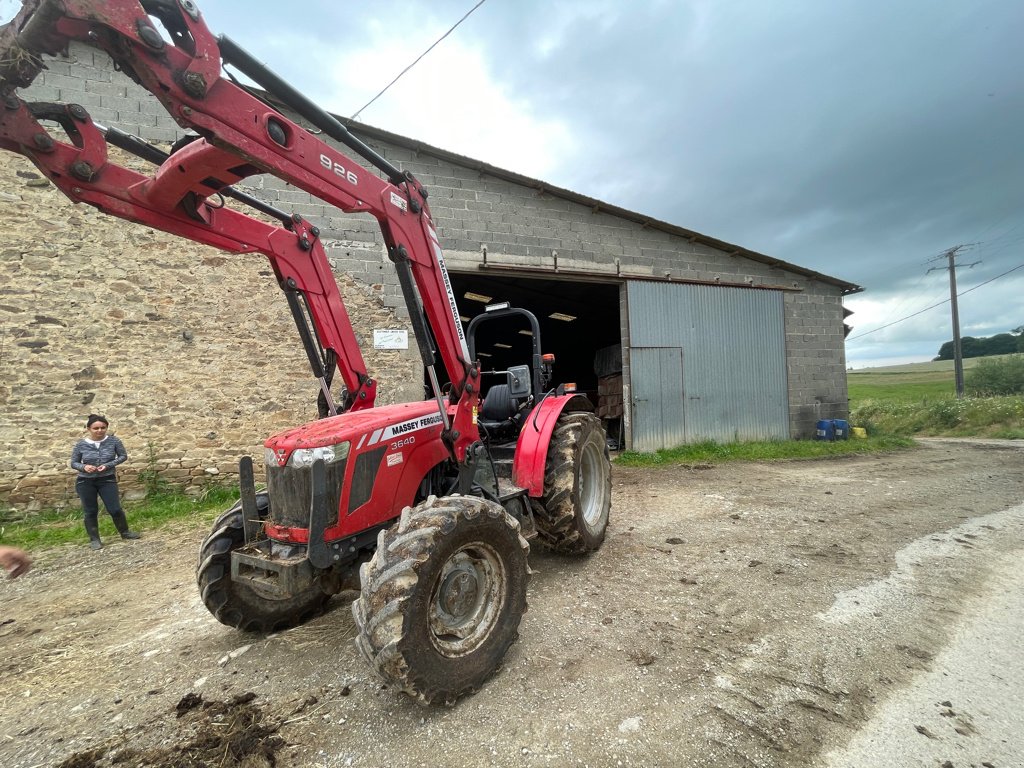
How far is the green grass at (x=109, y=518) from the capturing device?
5.80 metres

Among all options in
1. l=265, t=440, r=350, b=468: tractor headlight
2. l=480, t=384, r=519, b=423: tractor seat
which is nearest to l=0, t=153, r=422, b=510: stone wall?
l=480, t=384, r=519, b=423: tractor seat

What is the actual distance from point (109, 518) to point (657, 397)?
8.93 meters

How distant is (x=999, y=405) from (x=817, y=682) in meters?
18.3

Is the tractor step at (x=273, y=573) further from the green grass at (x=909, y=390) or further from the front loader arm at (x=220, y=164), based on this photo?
the green grass at (x=909, y=390)

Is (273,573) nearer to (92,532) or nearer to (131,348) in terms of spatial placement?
(92,532)

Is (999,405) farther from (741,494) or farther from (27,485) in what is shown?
(27,485)

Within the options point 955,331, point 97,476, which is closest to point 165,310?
point 97,476

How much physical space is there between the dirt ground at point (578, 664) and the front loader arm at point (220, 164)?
54.0 inches

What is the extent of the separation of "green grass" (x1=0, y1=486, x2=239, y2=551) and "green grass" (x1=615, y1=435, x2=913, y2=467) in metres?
6.58

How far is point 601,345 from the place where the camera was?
16.9 metres

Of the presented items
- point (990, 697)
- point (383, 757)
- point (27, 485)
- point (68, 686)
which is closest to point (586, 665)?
point (383, 757)

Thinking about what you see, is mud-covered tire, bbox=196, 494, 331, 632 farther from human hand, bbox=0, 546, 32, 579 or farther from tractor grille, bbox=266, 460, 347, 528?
human hand, bbox=0, 546, 32, 579

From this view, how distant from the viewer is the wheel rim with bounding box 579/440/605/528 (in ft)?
14.8

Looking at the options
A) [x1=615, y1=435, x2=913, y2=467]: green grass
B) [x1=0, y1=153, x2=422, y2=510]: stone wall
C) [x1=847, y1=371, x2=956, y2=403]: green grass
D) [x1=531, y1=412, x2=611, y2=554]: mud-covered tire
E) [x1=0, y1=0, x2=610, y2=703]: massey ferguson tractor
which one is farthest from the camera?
[x1=847, y1=371, x2=956, y2=403]: green grass
